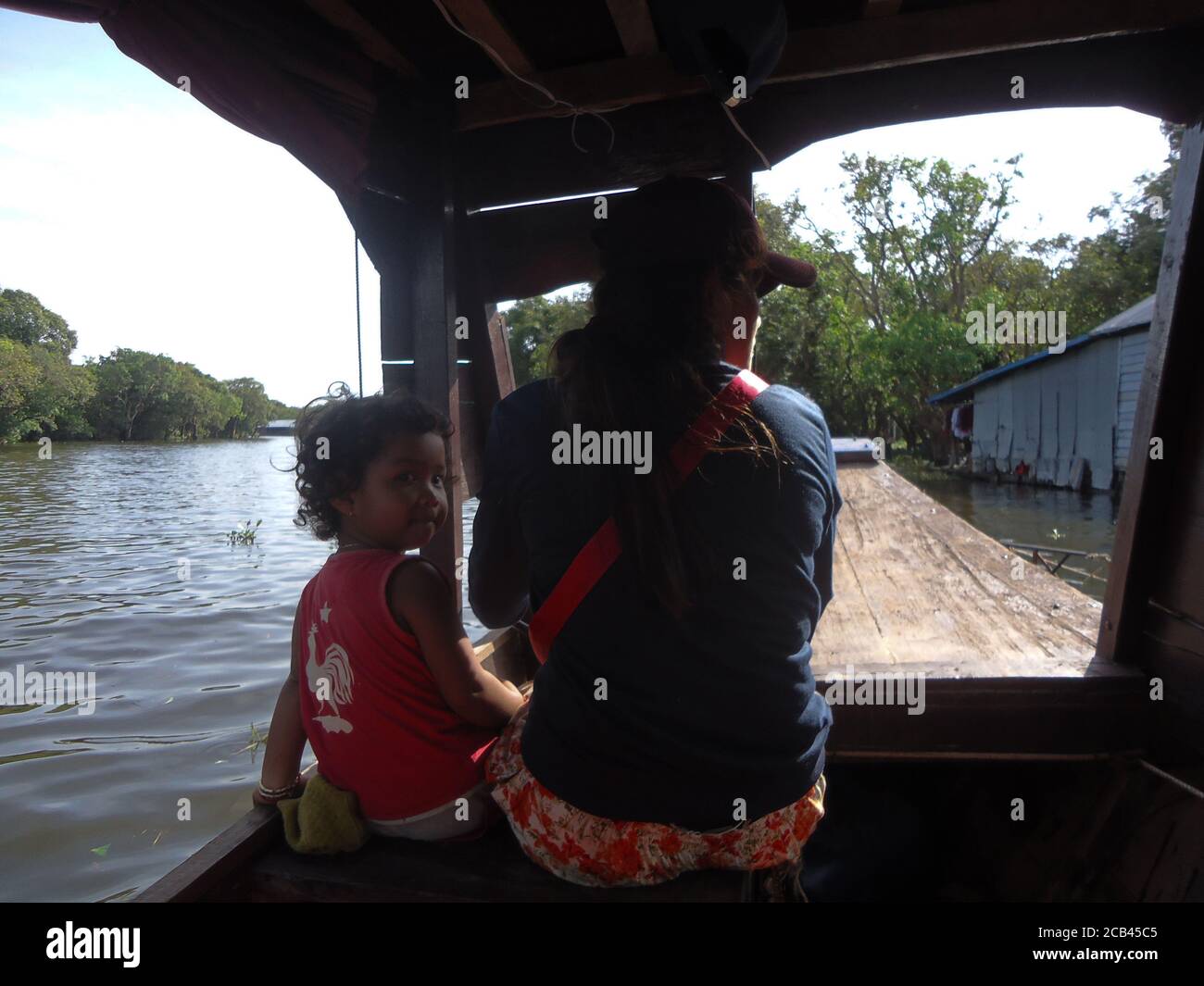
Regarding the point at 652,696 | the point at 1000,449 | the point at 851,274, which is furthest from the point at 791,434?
→ the point at 851,274

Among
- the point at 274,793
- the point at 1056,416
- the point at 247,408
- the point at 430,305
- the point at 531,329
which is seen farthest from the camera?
the point at 247,408

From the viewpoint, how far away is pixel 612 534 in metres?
1.37

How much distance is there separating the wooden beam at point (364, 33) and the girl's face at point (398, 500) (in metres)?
1.37

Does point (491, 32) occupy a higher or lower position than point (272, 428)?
lower

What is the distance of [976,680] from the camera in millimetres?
2566

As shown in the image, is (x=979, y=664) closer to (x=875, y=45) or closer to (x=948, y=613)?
(x=948, y=613)

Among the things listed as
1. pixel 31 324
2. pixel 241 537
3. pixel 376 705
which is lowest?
pixel 241 537

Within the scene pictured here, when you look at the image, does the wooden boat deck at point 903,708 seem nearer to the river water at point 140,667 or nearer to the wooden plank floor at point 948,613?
the wooden plank floor at point 948,613

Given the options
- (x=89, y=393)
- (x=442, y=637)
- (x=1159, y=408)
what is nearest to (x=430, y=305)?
(x=442, y=637)

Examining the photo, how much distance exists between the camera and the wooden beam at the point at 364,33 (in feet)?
7.68

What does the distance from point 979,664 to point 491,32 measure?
8.26 ft

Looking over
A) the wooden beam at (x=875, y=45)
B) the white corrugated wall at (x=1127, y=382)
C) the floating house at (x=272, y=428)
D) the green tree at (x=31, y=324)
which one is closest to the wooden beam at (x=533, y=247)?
the wooden beam at (x=875, y=45)

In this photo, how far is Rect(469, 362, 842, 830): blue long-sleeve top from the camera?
1355 mm

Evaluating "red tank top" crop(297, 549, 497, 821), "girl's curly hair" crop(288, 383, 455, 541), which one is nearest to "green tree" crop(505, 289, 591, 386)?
"girl's curly hair" crop(288, 383, 455, 541)
